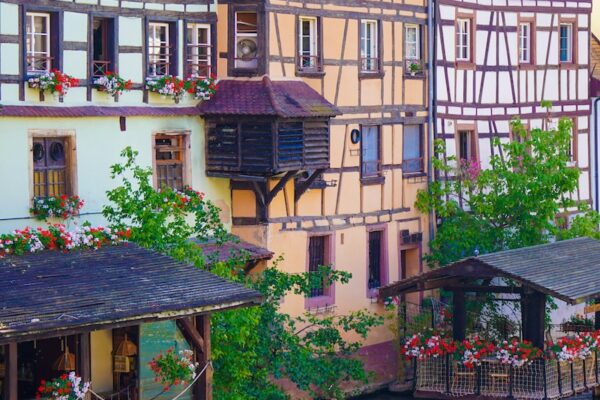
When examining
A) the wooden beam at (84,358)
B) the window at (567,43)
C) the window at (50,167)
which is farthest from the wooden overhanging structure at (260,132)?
the window at (567,43)

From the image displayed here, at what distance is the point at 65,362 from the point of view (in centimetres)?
3084

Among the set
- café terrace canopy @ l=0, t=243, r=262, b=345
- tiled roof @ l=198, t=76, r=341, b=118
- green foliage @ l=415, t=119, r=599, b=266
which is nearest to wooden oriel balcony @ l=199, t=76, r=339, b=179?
tiled roof @ l=198, t=76, r=341, b=118

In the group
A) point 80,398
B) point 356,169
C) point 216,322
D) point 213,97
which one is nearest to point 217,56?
point 213,97

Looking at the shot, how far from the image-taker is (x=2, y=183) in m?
33.9

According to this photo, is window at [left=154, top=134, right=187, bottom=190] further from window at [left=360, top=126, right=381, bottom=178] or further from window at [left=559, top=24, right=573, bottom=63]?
window at [left=559, top=24, right=573, bottom=63]

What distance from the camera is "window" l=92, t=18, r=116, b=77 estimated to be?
3588 cm

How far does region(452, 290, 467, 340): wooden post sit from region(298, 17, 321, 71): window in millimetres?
5775

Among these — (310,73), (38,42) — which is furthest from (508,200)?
(38,42)

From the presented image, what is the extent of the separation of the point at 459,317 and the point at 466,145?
9.37m

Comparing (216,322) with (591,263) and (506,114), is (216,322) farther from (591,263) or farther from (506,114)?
(506,114)

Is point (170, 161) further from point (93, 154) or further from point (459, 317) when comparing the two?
point (459, 317)

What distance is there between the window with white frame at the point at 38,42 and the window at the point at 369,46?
8.61m

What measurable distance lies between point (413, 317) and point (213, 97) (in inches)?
257

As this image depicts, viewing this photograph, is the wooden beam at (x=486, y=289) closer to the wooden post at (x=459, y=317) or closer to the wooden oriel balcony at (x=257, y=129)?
the wooden post at (x=459, y=317)
